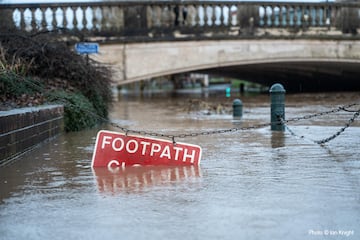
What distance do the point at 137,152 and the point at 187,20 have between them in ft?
57.9

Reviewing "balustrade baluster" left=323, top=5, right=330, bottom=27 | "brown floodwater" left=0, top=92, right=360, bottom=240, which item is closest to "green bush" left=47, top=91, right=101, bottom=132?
"brown floodwater" left=0, top=92, right=360, bottom=240

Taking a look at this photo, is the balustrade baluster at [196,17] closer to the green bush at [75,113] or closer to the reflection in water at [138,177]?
the green bush at [75,113]

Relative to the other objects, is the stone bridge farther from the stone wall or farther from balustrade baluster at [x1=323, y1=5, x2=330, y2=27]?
the stone wall

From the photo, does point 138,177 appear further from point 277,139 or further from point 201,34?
point 201,34

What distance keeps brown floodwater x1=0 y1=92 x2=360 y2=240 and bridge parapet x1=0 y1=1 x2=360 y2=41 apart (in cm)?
1452

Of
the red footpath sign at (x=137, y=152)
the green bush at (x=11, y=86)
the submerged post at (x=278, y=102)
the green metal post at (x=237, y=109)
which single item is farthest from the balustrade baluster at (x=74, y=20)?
the red footpath sign at (x=137, y=152)

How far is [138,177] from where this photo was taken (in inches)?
281

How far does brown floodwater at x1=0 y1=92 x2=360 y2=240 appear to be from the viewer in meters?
4.74

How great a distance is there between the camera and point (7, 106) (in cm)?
1062

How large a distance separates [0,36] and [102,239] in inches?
438

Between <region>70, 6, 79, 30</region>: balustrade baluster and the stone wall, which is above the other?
<region>70, 6, 79, 30</region>: balustrade baluster

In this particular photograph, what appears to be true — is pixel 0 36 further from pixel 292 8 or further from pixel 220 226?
pixel 292 8

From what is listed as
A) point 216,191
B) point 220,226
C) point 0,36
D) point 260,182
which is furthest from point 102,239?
point 0,36

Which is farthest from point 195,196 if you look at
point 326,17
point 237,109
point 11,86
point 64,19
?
point 326,17
